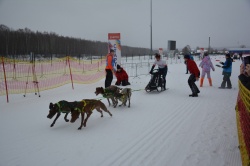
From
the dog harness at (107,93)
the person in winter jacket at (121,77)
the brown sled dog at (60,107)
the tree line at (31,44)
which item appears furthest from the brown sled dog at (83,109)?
the tree line at (31,44)

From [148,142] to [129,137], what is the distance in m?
0.48

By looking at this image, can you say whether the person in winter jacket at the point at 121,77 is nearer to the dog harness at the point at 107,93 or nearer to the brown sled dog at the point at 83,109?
the dog harness at the point at 107,93

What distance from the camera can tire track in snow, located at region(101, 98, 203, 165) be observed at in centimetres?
361

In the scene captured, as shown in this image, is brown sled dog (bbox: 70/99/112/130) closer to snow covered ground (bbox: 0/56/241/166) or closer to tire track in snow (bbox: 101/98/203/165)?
snow covered ground (bbox: 0/56/241/166)

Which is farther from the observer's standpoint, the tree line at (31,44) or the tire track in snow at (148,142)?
the tree line at (31,44)

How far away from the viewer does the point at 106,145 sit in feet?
13.8

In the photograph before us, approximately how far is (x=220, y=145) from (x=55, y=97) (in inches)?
274

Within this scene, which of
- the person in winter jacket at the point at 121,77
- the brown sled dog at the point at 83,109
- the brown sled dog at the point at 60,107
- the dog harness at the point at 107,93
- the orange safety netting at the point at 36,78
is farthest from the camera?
the person in winter jacket at the point at 121,77

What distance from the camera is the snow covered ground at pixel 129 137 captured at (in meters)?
3.62

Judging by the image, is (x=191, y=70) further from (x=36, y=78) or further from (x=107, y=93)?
(x=36, y=78)

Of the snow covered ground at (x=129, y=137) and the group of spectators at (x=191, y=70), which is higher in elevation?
the group of spectators at (x=191, y=70)

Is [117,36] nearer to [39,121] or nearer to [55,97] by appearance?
[55,97]

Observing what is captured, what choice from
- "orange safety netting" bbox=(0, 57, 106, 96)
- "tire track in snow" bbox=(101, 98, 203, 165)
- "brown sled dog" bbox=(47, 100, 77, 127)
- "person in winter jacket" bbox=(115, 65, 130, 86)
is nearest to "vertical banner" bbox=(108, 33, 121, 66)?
"person in winter jacket" bbox=(115, 65, 130, 86)

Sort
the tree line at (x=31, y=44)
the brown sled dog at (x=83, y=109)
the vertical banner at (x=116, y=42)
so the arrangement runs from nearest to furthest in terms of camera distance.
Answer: the brown sled dog at (x=83, y=109) → the vertical banner at (x=116, y=42) → the tree line at (x=31, y=44)
